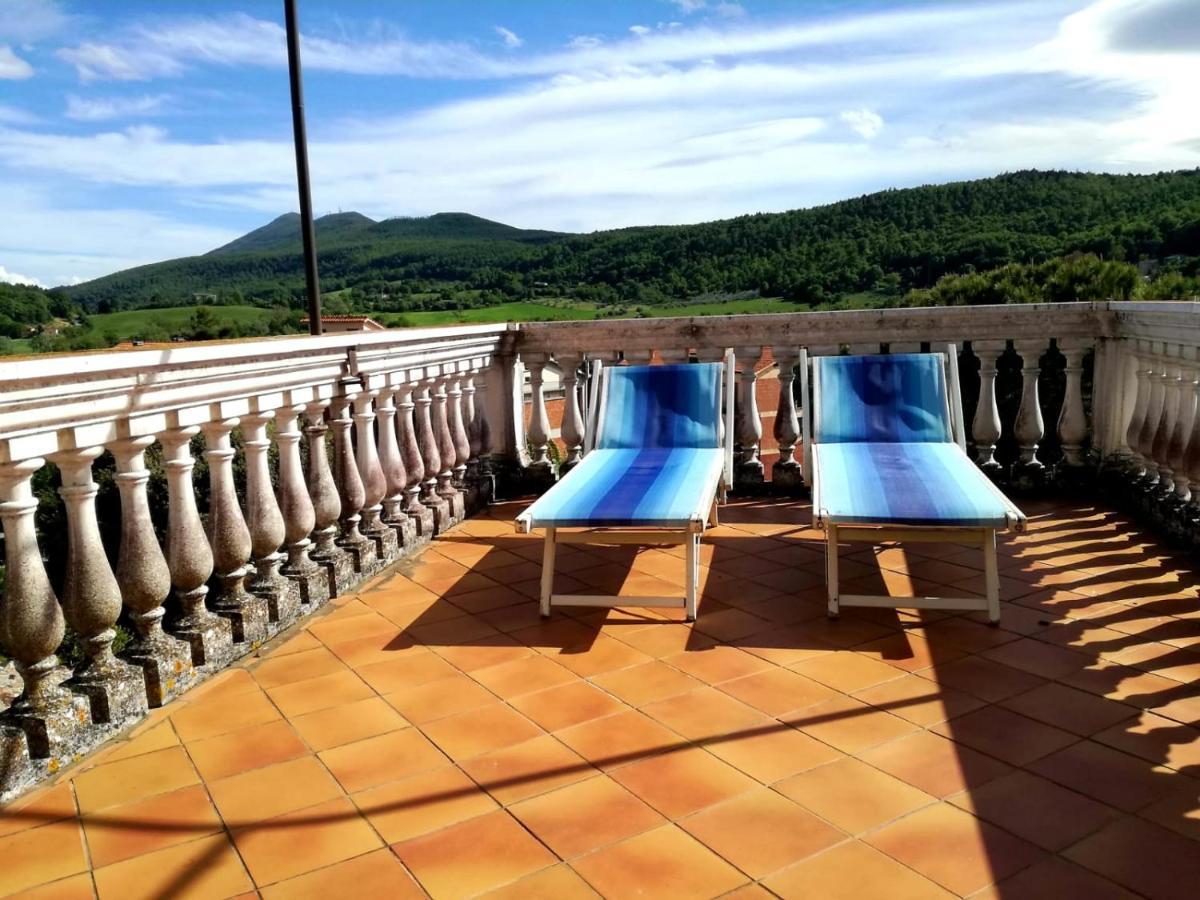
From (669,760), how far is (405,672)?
1.09 meters

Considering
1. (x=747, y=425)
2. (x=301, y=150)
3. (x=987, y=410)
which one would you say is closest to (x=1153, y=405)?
(x=987, y=410)

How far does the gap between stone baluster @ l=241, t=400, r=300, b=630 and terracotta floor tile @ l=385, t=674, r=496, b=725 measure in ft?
2.62

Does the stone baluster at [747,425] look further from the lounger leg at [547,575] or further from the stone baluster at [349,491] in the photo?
the stone baluster at [349,491]

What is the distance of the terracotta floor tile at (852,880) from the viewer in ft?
6.27

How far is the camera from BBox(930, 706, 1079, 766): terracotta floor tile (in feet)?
8.17

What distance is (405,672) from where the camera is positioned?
3170 mm

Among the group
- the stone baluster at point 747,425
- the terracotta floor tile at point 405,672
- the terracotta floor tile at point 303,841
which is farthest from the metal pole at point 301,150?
the terracotta floor tile at point 303,841

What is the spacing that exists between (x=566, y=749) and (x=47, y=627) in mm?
1434

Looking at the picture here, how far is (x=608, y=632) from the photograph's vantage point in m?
3.52

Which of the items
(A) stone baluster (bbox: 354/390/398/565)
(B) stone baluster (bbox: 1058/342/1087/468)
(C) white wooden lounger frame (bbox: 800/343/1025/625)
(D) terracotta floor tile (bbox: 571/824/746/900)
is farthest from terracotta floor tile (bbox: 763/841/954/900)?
(B) stone baluster (bbox: 1058/342/1087/468)

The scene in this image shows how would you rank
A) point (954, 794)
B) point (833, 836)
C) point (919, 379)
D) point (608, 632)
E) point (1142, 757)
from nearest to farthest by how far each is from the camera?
point (833, 836) < point (954, 794) < point (1142, 757) < point (608, 632) < point (919, 379)

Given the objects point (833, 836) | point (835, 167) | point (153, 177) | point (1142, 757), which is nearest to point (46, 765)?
point (833, 836)

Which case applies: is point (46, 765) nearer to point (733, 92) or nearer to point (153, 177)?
point (733, 92)

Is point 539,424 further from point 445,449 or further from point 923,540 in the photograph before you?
point 923,540
